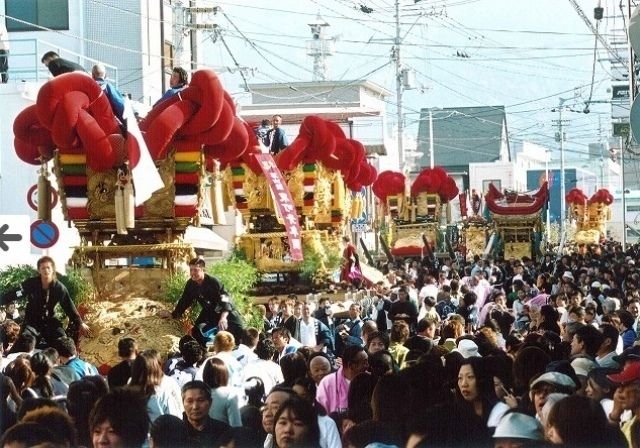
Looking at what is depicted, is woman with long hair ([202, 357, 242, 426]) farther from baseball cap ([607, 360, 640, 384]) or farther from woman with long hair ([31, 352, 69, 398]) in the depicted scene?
baseball cap ([607, 360, 640, 384])

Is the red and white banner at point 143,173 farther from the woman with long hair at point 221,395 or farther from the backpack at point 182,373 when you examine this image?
the woman with long hair at point 221,395

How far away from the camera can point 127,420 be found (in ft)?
24.2

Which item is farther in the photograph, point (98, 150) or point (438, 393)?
point (98, 150)

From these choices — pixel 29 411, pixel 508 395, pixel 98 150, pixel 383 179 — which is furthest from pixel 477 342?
pixel 383 179

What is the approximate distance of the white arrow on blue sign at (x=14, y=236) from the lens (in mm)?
13148

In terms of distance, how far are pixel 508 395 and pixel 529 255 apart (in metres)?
40.8

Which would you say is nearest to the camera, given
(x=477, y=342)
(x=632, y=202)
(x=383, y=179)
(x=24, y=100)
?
(x=477, y=342)

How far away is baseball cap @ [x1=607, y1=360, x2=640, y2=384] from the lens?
8.58 meters

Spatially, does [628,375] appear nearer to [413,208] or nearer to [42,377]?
[42,377]

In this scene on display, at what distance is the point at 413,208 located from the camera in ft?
158

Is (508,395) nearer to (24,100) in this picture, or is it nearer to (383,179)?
(24,100)

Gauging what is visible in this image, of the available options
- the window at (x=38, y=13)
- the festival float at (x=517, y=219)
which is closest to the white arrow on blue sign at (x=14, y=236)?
the window at (x=38, y=13)

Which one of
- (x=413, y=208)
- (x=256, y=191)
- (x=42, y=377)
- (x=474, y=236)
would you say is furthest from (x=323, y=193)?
(x=474, y=236)

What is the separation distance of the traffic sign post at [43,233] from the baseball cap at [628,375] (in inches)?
Result: 292
